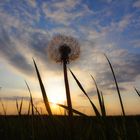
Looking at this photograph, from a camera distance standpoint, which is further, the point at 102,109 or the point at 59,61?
the point at 59,61

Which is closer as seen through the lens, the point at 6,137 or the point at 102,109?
the point at 102,109

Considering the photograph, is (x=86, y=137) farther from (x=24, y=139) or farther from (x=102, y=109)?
(x=24, y=139)

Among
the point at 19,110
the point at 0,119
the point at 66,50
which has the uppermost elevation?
the point at 66,50

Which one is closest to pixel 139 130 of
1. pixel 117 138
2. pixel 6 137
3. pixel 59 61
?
pixel 117 138

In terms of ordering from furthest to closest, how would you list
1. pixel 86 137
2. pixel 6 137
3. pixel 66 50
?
pixel 66 50 → pixel 6 137 → pixel 86 137

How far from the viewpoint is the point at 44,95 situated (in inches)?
58.3

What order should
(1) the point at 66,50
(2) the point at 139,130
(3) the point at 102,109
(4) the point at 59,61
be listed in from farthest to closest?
(1) the point at 66,50 → (4) the point at 59,61 → (2) the point at 139,130 → (3) the point at 102,109

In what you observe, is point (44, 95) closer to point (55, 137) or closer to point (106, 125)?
point (106, 125)

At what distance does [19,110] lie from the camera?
8.73 ft

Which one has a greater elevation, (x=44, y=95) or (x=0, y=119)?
(x=0, y=119)

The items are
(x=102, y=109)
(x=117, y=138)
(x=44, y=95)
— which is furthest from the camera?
(x=117, y=138)

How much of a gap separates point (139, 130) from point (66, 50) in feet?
10.4

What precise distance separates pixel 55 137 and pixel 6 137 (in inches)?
43.9

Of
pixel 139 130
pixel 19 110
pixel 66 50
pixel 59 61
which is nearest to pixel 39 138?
pixel 19 110
